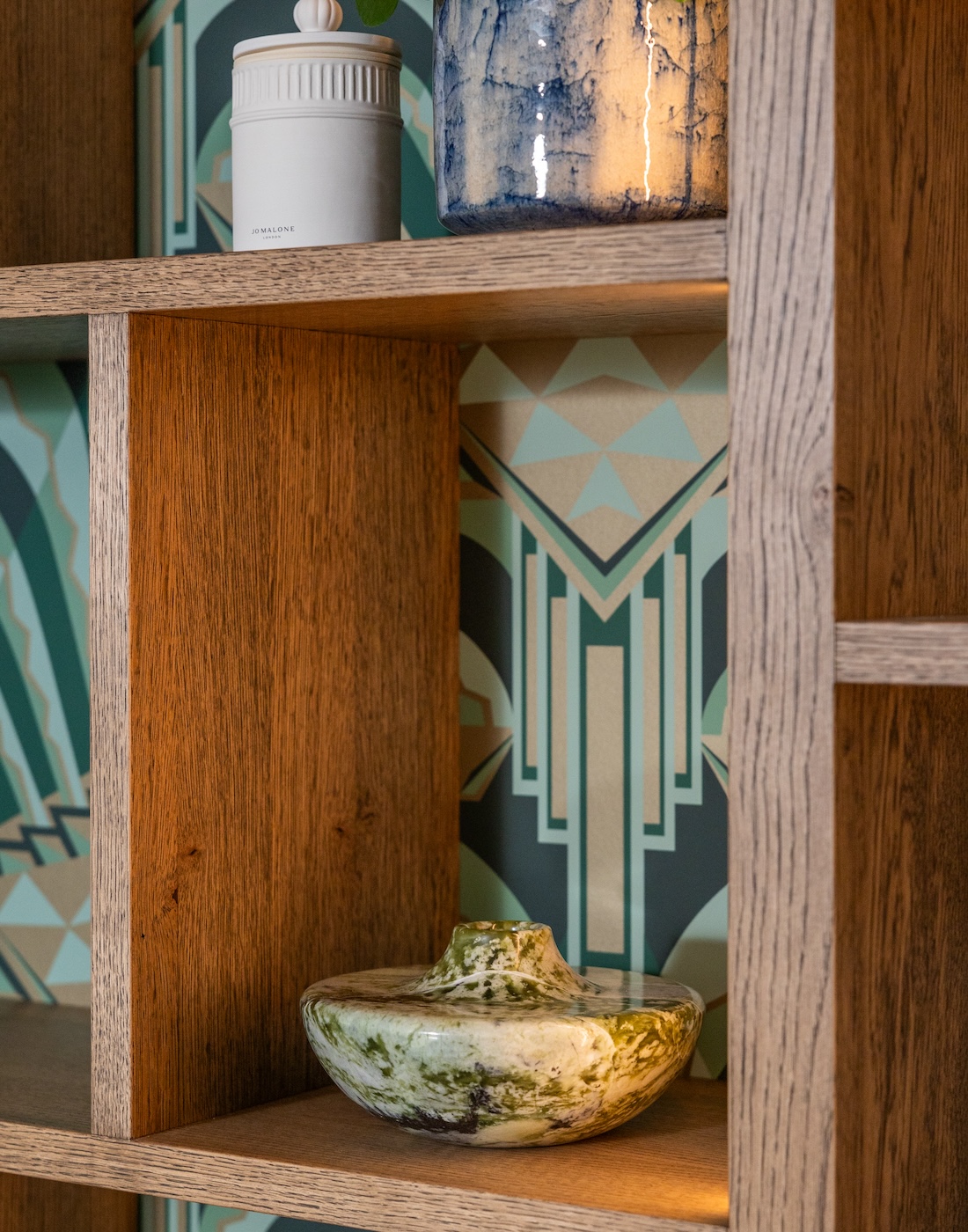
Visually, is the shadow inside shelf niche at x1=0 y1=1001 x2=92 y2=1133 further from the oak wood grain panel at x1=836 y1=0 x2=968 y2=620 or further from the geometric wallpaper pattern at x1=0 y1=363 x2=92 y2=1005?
the oak wood grain panel at x1=836 y1=0 x2=968 y2=620

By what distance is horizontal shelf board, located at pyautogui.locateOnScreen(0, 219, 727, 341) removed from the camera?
788 millimetres

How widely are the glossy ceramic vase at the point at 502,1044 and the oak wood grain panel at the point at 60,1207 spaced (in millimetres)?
359

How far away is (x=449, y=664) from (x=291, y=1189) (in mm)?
427

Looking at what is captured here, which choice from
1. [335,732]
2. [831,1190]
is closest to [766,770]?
[831,1190]

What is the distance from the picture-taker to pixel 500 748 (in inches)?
48.0

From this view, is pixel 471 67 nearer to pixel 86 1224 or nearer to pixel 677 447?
pixel 677 447

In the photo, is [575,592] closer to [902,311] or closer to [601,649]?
[601,649]

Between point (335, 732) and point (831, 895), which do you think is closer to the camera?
point (831, 895)

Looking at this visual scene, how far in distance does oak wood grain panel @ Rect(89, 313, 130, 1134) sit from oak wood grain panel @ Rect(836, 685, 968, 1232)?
16.1 inches

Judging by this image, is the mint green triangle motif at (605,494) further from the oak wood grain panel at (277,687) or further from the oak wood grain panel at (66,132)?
the oak wood grain panel at (66,132)

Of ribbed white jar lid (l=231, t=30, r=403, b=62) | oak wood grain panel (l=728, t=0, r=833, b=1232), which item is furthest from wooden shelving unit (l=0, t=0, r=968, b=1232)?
ribbed white jar lid (l=231, t=30, r=403, b=62)

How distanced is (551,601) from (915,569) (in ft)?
1.29

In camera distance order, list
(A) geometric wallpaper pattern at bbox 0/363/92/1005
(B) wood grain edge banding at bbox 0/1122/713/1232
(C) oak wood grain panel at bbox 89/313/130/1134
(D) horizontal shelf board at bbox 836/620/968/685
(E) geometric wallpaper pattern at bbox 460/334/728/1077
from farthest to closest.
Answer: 1. (A) geometric wallpaper pattern at bbox 0/363/92/1005
2. (E) geometric wallpaper pattern at bbox 460/334/728/1077
3. (C) oak wood grain panel at bbox 89/313/130/1134
4. (B) wood grain edge banding at bbox 0/1122/713/1232
5. (D) horizontal shelf board at bbox 836/620/968/685

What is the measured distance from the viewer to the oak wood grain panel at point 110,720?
931mm
